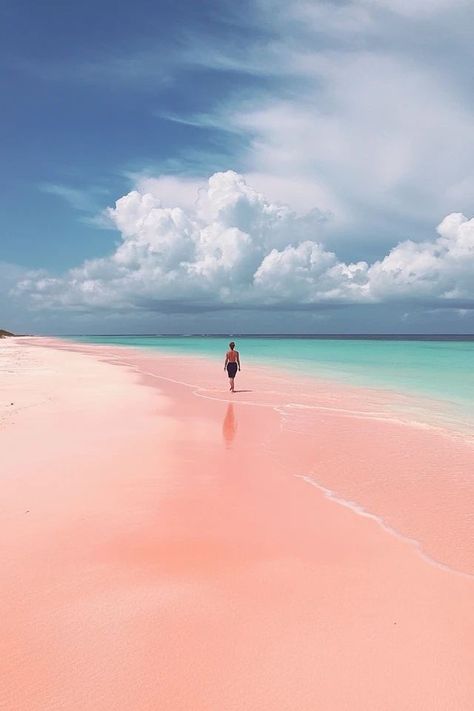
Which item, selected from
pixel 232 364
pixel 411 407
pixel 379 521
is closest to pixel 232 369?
pixel 232 364

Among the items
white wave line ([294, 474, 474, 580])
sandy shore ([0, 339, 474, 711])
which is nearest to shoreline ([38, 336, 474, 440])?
sandy shore ([0, 339, 474, 711])

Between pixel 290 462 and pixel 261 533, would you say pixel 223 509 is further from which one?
pixel 290 462

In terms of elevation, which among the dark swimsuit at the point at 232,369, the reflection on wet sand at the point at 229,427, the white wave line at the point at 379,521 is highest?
the dark swimsuit at the point at 232,369

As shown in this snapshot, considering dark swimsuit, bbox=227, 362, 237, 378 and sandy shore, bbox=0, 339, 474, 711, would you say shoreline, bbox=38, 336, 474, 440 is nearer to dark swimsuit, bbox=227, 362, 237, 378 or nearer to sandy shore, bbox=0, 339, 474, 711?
sandy shore, bbox=0, 339, 474, 711

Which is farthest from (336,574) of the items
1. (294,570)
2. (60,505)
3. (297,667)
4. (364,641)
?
(60,505)

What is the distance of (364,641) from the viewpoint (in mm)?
3809

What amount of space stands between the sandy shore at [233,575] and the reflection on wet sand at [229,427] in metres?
0.65

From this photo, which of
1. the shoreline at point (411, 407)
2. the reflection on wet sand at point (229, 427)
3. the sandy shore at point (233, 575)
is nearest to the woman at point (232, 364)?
the shoreline at point (411, 407)

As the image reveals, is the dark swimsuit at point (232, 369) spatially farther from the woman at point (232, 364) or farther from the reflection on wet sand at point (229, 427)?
the reflection on wet sand at point (229, 427)

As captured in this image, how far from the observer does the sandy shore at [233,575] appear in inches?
132

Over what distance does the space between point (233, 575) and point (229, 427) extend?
770cm

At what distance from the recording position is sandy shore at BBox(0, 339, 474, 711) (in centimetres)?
336

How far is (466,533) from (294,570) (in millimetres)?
2555

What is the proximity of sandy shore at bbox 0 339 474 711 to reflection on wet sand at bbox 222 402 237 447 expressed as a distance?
646 millimetres
